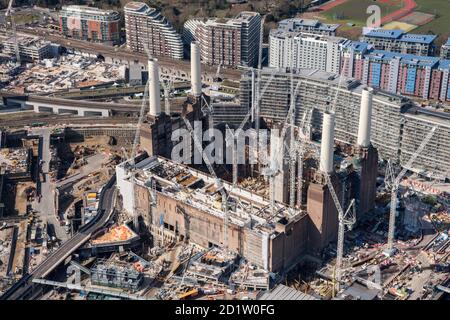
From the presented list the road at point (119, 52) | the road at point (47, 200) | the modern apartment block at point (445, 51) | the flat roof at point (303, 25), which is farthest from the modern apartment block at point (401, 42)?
the road at point (47, 200)

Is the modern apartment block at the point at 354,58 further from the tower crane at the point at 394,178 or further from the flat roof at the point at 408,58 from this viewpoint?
the tower crane at the point at 394,178

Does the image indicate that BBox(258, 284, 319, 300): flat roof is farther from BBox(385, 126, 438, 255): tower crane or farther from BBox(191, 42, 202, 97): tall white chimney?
BBox(191, 42, 202, 97): tall white chimney

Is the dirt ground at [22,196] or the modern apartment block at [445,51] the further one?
the modern apartment block at [445,51]

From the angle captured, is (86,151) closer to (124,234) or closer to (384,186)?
(124,234)

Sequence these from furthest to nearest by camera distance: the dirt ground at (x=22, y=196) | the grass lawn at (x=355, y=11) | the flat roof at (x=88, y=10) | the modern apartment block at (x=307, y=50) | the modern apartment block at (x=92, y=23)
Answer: the grass lawn at (x=355, y=11), the flat roof at (x=88, y=10), the modern apartment block at (x=92, y=23), the modern apartment block at (x=307, y=50), the dirt ground at (x=22, y=196)

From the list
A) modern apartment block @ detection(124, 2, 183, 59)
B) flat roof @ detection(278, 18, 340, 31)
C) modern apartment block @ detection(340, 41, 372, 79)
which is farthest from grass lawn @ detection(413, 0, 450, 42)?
modern apartment block @ detection(124, 2, 183, 59)

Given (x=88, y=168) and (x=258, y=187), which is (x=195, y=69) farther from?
(x=88, y=168)

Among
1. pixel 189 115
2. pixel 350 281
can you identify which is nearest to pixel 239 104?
pixel 189 115
